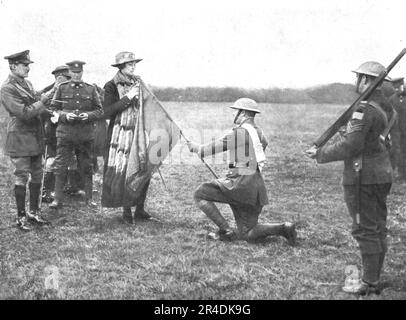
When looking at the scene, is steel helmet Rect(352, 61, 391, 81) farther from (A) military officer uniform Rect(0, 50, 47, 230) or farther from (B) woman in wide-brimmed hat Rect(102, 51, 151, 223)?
(A) military officer uniform Rect(0, 50, 47, 230)

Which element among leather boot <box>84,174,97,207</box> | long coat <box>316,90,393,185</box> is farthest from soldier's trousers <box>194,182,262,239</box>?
leather boot <box>84,174,97,207</box>

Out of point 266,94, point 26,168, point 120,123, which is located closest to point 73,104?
point 120,123

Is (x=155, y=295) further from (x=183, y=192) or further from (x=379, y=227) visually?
(x=183, y=192)

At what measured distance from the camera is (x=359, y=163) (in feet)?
16.2

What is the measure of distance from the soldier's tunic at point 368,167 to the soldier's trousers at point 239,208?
5.93ft

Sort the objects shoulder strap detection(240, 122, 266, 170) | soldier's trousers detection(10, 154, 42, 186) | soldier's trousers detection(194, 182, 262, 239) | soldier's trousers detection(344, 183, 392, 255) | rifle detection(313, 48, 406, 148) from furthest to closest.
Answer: soldier's trousers detection(10, 154, 42, 186)
soldier's trousers detection(194, 182, 262, 239)
shoulder strap detection(240, 122, 266, 170)
soldier's trousers detection(344, 183, 392, 255)
rifle detection(313, 48, 406, 148)

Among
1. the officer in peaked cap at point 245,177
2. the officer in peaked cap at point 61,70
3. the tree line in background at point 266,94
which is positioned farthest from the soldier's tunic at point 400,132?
the tree line in background at point 266,94

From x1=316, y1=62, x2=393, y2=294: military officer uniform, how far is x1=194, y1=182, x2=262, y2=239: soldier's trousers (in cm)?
184

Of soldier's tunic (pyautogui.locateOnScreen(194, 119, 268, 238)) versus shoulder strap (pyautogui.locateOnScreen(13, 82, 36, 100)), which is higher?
shoulder strap (pyautogui.locateOnScreen(13, 82, 36, 100))

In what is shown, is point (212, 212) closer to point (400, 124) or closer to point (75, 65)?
point (75, 65)

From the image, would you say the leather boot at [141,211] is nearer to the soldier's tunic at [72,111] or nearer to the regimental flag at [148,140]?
the regimental flag at [148,140]

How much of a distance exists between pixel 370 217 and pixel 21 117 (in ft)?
15.8

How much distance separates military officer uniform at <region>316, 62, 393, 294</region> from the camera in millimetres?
4840
